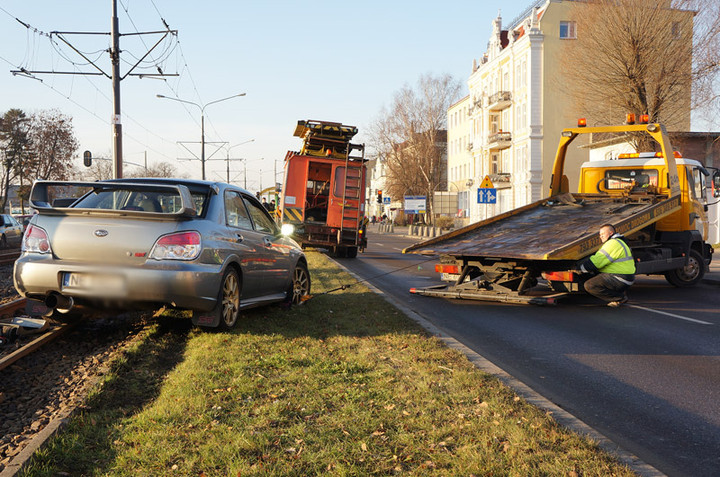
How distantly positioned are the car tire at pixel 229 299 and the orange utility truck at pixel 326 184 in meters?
13.8

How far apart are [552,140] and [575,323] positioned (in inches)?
1815

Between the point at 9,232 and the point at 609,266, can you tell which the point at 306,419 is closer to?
the point at 609,266

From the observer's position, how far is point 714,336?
8.03m

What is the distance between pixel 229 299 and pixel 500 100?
54.4 meters

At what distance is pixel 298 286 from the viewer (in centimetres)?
938

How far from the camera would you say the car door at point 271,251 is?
807cm

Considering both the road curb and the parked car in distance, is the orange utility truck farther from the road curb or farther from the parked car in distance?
the road curb

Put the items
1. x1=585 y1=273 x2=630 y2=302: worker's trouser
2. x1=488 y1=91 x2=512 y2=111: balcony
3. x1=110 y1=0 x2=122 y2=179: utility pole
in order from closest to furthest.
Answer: x1=585 y1=273 x2=630 y2=302: worker's trouser
x1=110 y1=0 x2=122 y2=179: utility pole
x1=488 y1=91 x2=512 y2=111: balcony

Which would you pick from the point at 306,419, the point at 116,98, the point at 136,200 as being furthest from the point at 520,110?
the point at 306,419

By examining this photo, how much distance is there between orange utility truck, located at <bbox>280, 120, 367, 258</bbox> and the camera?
20.8m

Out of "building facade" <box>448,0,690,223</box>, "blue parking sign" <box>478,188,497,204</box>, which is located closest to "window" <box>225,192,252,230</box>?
"blue parking sign" <box>478,188,497,204</box>

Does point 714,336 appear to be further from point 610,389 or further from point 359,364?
point 359,364

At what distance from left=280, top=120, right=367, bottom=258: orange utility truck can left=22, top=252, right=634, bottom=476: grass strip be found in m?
14.6

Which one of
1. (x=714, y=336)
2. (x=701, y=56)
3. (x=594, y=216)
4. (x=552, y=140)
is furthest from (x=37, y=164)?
(x=714, y=336)
